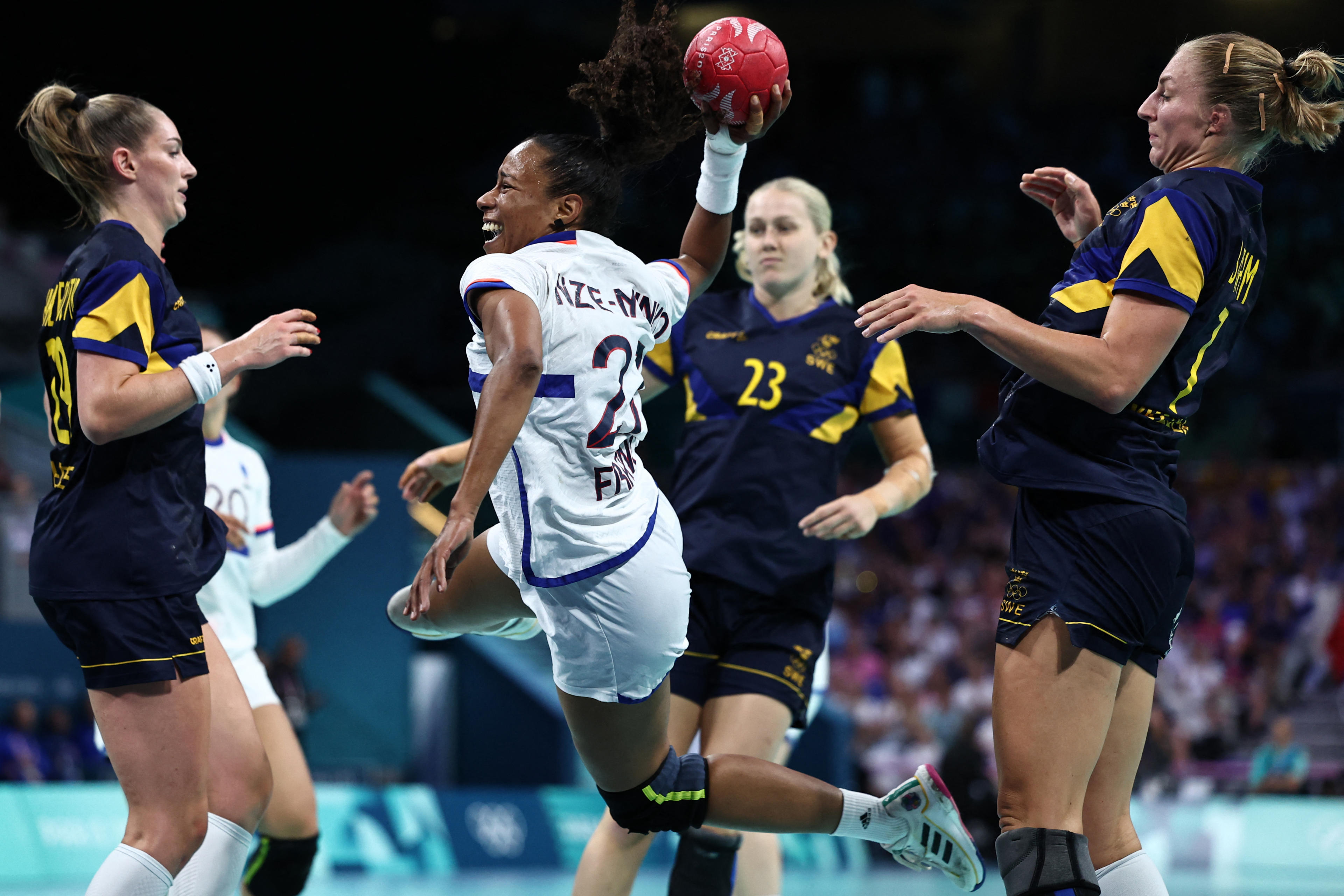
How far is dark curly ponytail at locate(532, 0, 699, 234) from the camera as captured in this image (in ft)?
11.6

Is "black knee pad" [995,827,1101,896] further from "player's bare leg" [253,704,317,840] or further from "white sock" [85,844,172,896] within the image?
"player's bare leg" [253,704,317,840]

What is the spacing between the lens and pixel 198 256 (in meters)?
16.2

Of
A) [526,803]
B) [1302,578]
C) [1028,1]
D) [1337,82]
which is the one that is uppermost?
[1028,1]

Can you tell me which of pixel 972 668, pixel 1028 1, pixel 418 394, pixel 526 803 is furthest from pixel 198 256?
pixel 1028 1

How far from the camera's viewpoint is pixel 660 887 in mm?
8852

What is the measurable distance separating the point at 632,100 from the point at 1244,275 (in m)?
1.61

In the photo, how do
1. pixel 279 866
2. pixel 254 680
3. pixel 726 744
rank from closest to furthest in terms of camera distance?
pixel 726 744 < pixel 279 866 < pixel 254 680

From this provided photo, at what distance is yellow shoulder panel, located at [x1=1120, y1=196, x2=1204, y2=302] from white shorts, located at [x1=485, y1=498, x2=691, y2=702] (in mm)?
1312

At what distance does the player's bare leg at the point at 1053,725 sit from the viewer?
308 centimetres

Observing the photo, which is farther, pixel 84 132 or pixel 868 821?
pixel 868 821

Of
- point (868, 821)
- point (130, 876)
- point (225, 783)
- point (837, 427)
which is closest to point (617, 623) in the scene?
point (868, 821)

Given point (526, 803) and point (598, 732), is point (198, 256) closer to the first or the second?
point (526, 803)

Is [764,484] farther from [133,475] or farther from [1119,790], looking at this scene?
[133,475]

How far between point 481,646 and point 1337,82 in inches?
374
